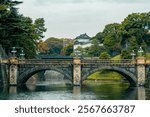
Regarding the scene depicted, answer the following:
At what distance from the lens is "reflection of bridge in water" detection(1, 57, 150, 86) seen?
91.9m

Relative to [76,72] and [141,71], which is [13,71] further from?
[141,71]

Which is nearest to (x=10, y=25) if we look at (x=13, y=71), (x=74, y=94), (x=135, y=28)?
(x=13, y=71)

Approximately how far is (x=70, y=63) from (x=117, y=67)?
9.63m

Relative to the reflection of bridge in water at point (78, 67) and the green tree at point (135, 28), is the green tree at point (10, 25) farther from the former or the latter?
the green tree at point (135, 28)

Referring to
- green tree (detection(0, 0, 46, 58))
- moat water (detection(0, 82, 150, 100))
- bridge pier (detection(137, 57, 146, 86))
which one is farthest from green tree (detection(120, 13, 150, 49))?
moat water (detection(0, 82, 150, 100))

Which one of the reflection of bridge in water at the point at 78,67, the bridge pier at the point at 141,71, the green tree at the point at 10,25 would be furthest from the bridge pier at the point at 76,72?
the green tree at the point at 10,25

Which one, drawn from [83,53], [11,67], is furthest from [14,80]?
[83,53]

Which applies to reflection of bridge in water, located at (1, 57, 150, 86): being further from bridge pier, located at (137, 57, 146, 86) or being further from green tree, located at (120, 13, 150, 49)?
green tree, located at (120, 13, 150, 49)

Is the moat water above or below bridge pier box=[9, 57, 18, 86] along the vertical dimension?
below

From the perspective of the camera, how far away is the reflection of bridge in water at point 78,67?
302 ft

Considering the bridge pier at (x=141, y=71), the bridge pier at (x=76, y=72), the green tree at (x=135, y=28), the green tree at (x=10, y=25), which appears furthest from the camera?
the green tree at (x=135, y=28)

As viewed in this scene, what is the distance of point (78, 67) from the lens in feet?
306

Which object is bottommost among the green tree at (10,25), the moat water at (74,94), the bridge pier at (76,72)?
the moat water at (74,94)

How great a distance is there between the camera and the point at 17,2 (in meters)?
93.8
